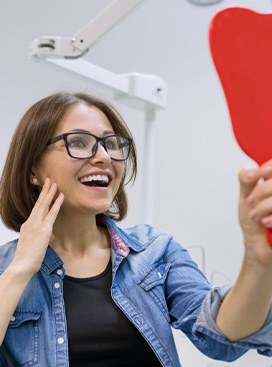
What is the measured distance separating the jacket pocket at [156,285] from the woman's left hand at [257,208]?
46 centimetres

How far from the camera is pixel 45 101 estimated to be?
1.18m

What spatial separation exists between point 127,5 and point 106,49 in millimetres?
1413

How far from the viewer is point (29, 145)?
1144 mm

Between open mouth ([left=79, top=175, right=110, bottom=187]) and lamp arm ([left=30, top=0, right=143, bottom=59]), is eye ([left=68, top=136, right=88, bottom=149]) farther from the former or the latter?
lamp arm ([left=30, top=0, right=143, bottom=59])

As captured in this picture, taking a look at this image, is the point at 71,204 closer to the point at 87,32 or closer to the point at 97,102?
the point at 97,102

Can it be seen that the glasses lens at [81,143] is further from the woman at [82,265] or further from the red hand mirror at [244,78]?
the red hand mirror at [244,78]

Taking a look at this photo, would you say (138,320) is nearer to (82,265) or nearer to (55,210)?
(82,265)

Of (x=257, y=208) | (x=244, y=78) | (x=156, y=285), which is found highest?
(x=244, y=78)

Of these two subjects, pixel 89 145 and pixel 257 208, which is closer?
pixel 257 208

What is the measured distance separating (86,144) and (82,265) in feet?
0.88

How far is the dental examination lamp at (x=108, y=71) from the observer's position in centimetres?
112

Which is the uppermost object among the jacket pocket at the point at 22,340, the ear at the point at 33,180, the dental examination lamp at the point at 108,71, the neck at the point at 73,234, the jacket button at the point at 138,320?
the dental examination lamp at the point at 108,71

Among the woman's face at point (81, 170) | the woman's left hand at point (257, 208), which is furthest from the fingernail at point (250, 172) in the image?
the woman's face at point (81, 170)

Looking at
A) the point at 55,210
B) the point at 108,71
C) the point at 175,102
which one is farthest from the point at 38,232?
the point at 175,102
